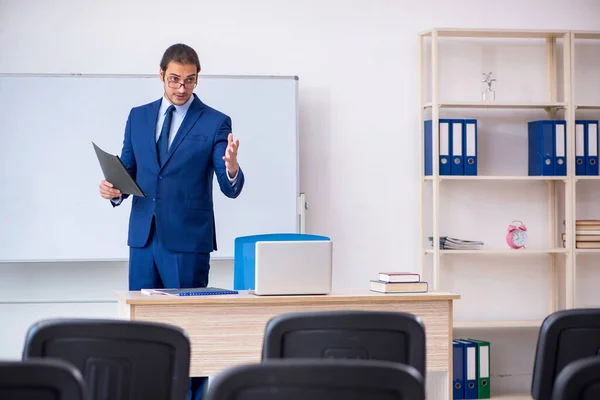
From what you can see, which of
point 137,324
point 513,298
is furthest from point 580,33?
point 137,324

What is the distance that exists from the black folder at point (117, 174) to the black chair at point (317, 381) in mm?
2263

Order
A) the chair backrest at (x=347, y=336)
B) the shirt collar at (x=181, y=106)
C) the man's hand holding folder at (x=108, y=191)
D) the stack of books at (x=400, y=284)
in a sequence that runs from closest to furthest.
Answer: the chair backrest at (x=347, y=336) → the stack of books at (x=400, y=284) → the man's hand holding folder at (x=108, y=191) → the shirt collar at (x=181, y=106)

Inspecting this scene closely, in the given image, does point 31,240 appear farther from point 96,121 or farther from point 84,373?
point 84,373

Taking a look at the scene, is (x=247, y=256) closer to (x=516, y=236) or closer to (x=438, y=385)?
(x=438, y=385)

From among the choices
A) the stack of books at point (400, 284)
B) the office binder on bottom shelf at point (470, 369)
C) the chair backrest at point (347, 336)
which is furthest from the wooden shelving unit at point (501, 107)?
the chair backrest at point (347, 336)

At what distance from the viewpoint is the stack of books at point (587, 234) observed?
5547 millimetres

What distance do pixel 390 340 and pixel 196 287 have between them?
1.90 meters

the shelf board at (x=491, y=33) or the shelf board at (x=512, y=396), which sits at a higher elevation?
the shelf board at (x=491, y=33)

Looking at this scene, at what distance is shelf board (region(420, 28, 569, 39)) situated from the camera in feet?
18.0

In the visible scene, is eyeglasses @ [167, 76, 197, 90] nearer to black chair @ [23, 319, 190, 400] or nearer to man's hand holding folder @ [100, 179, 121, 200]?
man's hand holding folder @ [100, 179, 121, 200]

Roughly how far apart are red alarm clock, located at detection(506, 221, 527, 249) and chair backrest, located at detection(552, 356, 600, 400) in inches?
166

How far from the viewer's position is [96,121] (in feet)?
17.3

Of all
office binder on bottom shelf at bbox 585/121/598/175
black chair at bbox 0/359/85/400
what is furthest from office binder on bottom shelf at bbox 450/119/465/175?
black chair at bbox 0/359/85/400

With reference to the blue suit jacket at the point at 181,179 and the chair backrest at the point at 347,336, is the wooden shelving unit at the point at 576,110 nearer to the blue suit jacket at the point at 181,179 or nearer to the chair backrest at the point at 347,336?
the blue suit jacket at the point at 181,179
